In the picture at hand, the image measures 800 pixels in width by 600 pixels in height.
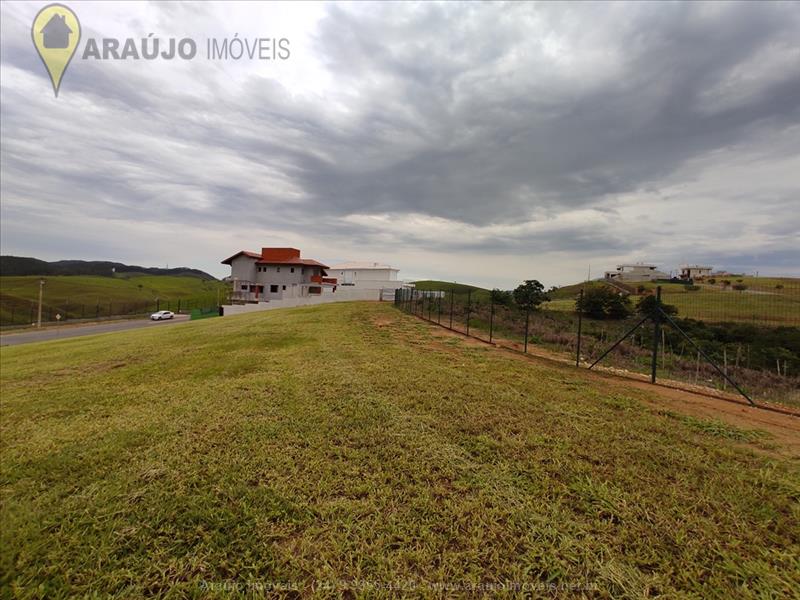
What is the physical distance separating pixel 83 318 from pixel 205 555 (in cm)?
4731

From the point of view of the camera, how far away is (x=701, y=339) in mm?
10891

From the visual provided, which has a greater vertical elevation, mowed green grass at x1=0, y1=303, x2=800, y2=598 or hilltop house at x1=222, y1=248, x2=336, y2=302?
hilltop house at x1=222, y1=248, x2=336, y2=302

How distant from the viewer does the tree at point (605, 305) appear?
47.1 feet

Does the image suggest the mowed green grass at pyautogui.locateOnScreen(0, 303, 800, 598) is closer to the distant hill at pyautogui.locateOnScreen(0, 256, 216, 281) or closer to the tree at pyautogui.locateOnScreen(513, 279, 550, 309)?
the tree at pyautogui.locateOnScreen(513, 279, 550, 309)

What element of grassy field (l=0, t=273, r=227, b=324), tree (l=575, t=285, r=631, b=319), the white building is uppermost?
the white building

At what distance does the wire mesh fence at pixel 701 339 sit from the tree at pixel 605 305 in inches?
3.4

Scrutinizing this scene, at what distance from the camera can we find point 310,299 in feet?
96.2

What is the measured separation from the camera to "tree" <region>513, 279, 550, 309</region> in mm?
21688

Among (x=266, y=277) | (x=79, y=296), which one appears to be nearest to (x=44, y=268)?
(x=79, y=296)

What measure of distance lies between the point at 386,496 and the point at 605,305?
14878 mm

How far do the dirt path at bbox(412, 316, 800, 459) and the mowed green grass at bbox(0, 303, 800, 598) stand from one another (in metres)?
0.37

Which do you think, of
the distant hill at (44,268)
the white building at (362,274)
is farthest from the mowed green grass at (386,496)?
the distant hill at (44,268)

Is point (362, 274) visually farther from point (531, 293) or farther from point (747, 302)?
point (747, 302)

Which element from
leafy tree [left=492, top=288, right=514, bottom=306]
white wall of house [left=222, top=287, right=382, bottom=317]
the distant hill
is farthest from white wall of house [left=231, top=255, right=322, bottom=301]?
the distant hill
